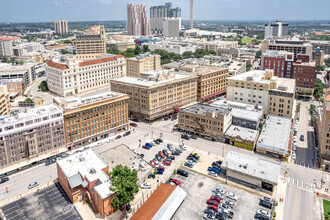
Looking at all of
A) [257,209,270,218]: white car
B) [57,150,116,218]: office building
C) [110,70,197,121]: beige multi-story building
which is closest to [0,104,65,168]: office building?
[57,150,116,218]: office building

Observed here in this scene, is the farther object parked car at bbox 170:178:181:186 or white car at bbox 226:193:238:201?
parked car at bbox 170:178:181:186

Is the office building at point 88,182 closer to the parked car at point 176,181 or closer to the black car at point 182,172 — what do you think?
the parked car at point 176,181

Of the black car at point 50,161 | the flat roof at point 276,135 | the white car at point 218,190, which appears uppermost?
the flat roof at point 276,135

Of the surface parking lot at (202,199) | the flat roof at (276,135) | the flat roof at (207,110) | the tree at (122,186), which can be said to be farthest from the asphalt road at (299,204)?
the flat roof at (207,110)

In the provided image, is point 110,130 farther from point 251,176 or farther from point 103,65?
point 103,65

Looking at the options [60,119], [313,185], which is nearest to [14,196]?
[60,119]

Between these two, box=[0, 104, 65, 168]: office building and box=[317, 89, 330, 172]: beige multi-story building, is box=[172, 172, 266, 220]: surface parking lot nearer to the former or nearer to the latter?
box=[317, 89, 330, 172]: beige multi-story building

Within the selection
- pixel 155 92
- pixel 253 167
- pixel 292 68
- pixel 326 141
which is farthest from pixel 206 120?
pixel 292 68
